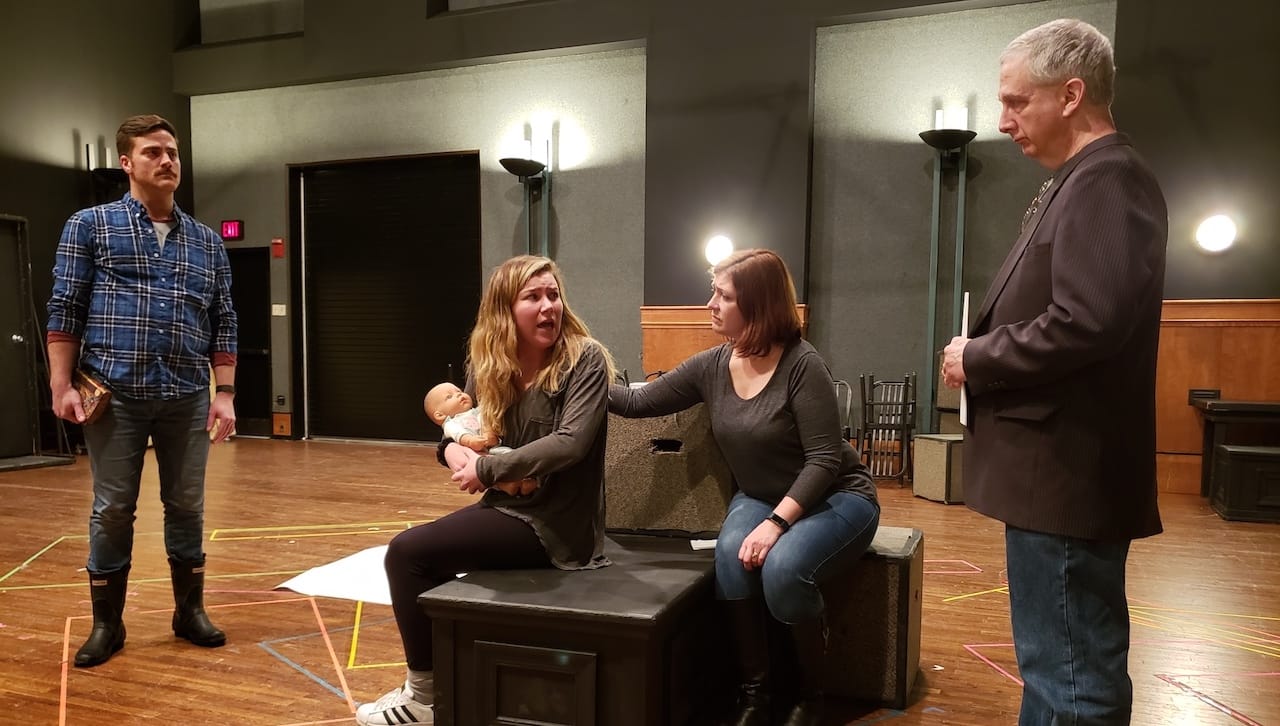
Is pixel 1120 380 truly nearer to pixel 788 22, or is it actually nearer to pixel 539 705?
pixel 539 705

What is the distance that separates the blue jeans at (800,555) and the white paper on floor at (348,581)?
63.6 inches

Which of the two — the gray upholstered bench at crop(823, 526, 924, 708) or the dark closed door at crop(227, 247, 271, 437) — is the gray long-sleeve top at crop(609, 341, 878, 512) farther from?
the dark closed door at crop(227, 247, 271, 437)

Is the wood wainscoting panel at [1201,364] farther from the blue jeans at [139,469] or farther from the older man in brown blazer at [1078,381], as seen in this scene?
the blue jeans at [139,469]

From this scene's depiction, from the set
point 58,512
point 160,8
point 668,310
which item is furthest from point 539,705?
point 160,8

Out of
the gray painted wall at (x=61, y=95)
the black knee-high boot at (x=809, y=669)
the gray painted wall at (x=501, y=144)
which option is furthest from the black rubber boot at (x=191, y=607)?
the gray painted wall at (x=61, y=95)

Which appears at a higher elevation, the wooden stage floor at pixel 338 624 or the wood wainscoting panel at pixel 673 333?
the wood wainscoting panel at pixel 673 333

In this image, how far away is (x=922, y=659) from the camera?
273 centimetres

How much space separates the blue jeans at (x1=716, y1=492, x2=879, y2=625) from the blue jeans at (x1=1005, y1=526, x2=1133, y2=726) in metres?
0.64

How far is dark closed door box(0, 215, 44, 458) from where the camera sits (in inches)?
267

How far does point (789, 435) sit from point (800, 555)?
12.6 inches

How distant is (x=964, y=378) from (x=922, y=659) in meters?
1.55

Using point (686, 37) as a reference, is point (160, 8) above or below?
above

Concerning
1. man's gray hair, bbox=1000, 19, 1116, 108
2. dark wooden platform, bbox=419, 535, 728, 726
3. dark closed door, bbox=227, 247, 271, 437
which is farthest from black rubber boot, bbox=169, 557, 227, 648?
dark closed door, bbox=227, 247, 271, 437

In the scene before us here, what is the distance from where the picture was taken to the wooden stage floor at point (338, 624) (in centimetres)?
238
